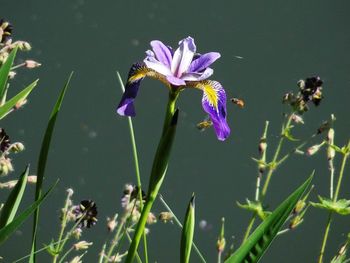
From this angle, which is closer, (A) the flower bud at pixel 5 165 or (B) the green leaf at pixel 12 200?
(B) the green leaf at pixel 12 200

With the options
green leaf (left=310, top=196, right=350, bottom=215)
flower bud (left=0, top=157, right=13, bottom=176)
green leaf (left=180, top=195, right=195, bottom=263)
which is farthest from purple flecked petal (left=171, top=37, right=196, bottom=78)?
green leaf (left=310, top=196, right=350, bottom=215)

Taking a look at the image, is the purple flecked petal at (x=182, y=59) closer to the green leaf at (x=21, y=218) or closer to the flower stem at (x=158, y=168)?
the flower stem at (x=158, y=168)

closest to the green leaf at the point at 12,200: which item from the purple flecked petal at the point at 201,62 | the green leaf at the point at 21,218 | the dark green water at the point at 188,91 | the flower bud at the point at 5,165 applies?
the green leaf at the point at 21,218

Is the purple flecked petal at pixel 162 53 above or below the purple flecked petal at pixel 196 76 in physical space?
above

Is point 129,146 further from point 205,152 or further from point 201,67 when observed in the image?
point 201,67

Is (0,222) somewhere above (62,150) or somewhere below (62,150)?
above

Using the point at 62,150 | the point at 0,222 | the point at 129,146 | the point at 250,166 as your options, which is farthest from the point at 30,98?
the point at 0,222
